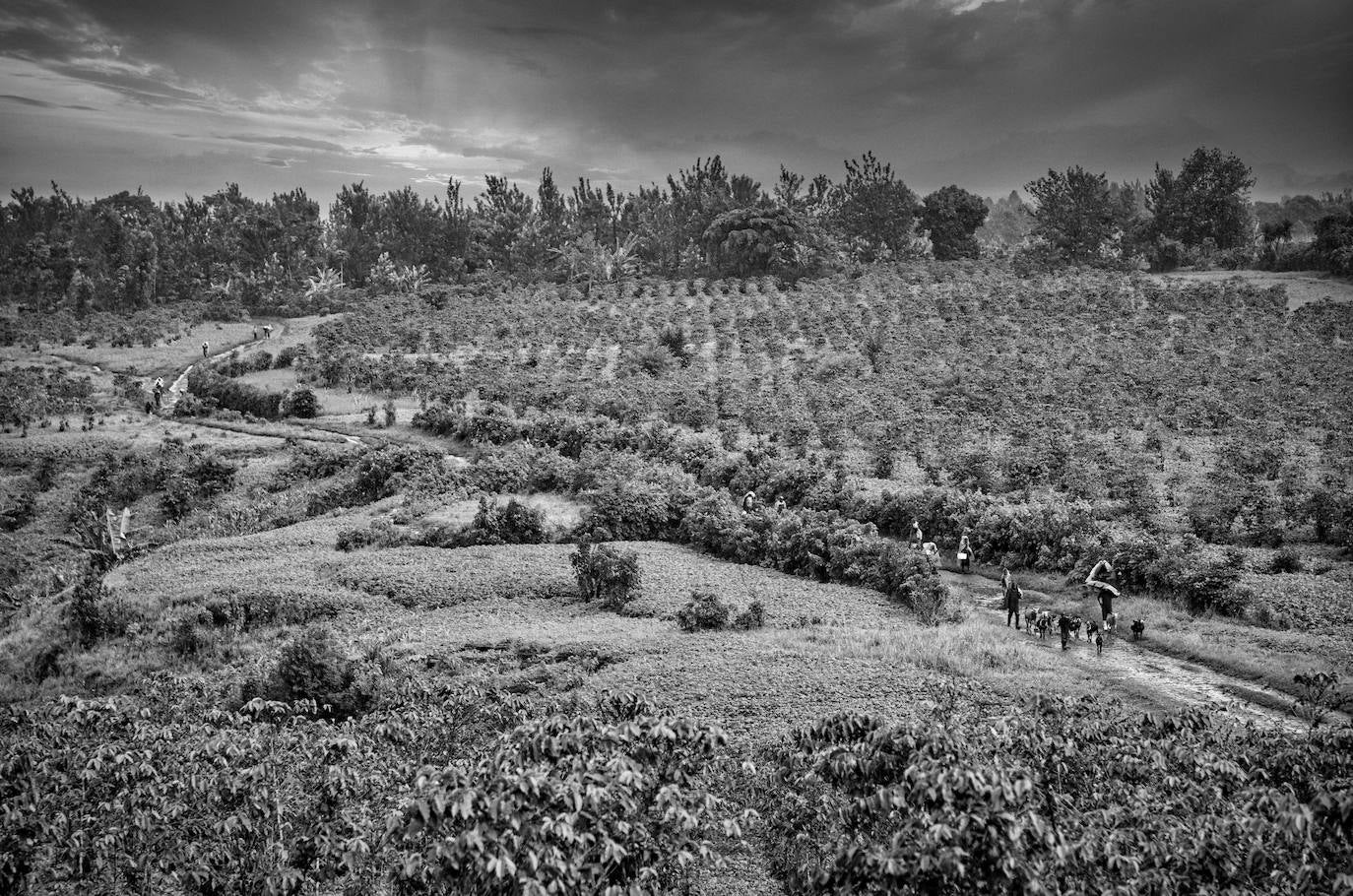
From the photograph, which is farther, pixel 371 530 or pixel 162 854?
pixel 371 530

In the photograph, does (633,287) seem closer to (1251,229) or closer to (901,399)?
(901,399)

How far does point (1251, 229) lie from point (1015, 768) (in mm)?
110779

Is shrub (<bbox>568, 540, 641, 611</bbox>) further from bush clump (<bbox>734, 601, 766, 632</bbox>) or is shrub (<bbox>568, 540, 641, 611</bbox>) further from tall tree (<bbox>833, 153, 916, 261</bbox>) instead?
tall tree (<bbox>833, 153, 916, 261</bbox>)

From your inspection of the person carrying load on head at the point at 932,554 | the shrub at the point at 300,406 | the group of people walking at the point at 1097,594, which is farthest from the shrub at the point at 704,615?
the shrub at the point at 300,406

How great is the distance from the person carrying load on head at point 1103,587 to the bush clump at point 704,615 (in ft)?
31.5

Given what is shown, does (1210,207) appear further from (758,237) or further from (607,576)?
(607,576)

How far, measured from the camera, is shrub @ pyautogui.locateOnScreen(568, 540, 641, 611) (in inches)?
1070

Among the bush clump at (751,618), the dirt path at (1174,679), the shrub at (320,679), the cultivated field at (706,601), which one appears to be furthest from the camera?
the bush clump at (751,618)

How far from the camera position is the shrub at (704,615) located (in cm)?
2461

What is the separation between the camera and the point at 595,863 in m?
9.86

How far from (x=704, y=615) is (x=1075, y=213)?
294 ft

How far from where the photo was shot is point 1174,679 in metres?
19.9

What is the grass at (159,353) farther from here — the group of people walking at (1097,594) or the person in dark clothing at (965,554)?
the group of people walking at (1097,594)

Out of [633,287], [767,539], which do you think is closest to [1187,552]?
[767,539]
